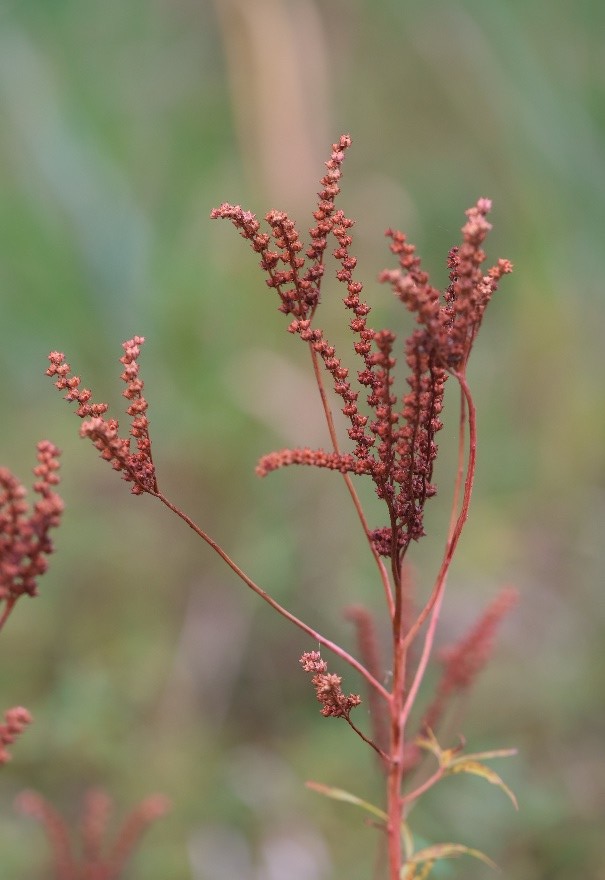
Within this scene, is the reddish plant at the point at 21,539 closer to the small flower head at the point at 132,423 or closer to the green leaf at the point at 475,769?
the small flower head at the point at 132,423

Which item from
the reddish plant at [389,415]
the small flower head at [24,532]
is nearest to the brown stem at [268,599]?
the reddish plant at [389,415]

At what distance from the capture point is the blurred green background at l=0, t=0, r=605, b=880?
265cm

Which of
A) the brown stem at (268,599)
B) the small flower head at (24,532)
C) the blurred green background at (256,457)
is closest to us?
the small flower head at (24,532)

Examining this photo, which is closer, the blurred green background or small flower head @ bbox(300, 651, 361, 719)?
small flower head @ bbox(300, 651, 361, 719)

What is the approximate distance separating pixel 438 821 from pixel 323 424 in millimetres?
1768

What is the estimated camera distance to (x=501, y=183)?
5.93 m

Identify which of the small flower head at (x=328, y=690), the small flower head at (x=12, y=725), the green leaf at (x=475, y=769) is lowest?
the small flower head at (x=12, y=725)

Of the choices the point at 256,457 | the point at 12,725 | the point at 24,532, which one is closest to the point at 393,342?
the point at 24,532

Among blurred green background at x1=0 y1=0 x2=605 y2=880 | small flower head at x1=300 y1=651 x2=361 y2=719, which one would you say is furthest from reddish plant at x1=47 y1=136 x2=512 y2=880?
blurred green background at x1=0 y1=0 x2=605 y2=880

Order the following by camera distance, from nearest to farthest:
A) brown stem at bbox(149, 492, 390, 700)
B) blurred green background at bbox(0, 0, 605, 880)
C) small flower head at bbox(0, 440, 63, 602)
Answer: small flower head at bbox(0, 440, 63, 602), brown stem at bbox(149, 492, 390, 700), blurred green background at bbox(0, 0, 605, 880)

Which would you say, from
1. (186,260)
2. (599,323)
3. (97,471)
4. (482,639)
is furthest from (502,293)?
(482,639)

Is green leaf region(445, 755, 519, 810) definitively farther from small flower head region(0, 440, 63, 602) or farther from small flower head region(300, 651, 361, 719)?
small flower head region(0, 440, 63, 602)

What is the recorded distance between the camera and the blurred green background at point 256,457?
8.71 feet

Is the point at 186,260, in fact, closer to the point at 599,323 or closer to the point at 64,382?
the point at 599,323
